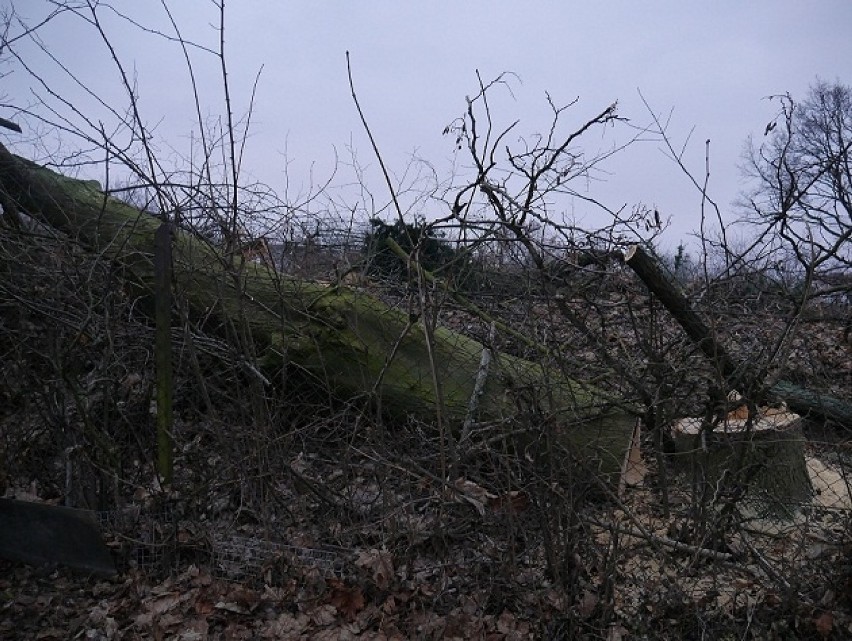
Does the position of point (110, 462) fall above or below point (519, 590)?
above

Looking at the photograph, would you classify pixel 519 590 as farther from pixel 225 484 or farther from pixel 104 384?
pixel 104 384

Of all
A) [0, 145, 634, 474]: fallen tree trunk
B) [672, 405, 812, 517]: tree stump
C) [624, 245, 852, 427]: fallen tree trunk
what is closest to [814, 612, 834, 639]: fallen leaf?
[672, 405, 812, 517]: tree stump

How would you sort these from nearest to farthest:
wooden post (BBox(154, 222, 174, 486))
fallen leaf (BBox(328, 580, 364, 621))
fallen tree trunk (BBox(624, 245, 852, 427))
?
1. fallen leaf (BBox(328, 580, 364, 621))
2. fallen tree trunk (BBox(624, 245, 852, 427))
3. wooden post (BBox(154, 222, 174, 486))

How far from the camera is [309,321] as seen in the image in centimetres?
524

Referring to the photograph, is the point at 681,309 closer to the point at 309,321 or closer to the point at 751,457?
the point at 751,457

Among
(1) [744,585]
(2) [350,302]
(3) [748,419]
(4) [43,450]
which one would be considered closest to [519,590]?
(1) [744,585]

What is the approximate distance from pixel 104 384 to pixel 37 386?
0.49 metres

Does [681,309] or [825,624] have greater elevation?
[681,309]

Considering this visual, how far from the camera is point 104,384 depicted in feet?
14.6

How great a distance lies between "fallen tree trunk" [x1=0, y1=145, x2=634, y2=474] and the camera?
14.8 feet

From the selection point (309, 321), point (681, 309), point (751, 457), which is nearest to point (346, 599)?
point (309, 321)

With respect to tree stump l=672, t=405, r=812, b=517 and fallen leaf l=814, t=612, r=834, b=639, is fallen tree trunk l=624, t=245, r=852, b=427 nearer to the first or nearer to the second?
tree stump l=672, t=405, r=812, b=517

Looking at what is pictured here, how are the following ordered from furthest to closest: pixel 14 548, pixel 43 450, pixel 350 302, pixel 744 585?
pixel 350 302
pixel 43 450
pixel 14 548
pixel 744 585

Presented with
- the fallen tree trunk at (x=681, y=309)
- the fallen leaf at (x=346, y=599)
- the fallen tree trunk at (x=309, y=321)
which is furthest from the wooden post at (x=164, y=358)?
the fallen tree trunk at (x=681, y=309)
